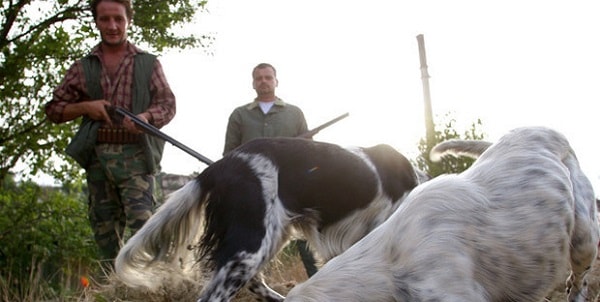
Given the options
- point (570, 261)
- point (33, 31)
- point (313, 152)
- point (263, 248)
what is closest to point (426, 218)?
point (570, 261)

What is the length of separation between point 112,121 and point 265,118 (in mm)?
1555

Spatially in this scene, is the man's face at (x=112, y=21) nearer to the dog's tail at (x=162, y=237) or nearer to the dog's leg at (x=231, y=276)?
the dog's tail at (x=162, y=237)

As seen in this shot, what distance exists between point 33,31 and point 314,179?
18.7 ft

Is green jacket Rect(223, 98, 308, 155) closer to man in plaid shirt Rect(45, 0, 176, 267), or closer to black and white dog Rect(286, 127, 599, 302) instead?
man in plaid shirt Rect(45, 0, 176, 267)

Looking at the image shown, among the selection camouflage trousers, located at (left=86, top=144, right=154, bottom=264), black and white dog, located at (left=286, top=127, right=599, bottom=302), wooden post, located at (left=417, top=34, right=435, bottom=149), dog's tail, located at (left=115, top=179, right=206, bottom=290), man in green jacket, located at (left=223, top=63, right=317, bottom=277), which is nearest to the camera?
black and white dog, located at (left=286, top=127, right=599, bottom=302)

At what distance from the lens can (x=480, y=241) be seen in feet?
8.73

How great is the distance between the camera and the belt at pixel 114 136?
4.39m

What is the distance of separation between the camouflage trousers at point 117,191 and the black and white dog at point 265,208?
1.02 ft

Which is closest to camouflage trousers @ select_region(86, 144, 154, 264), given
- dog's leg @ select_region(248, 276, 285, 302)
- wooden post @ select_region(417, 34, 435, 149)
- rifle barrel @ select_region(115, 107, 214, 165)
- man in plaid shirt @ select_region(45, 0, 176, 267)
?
man in plaid shirt @ select_region(45, 0, 176, 267)

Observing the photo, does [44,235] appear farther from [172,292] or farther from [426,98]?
[172,292]

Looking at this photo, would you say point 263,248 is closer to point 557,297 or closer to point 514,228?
point 514,228

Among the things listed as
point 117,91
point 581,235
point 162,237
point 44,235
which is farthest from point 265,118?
point 44,235

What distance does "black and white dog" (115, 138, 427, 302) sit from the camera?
12.7 feet

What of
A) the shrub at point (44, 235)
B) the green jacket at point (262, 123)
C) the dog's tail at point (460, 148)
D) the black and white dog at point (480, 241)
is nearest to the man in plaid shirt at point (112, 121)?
the green jacket at point (262, 123)
